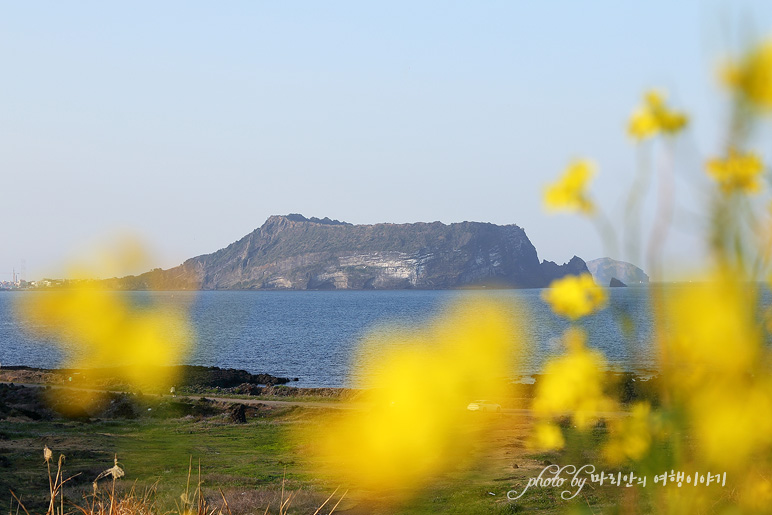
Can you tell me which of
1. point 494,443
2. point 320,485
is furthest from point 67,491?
→ point 494,443

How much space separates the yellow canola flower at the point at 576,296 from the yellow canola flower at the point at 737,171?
38cm

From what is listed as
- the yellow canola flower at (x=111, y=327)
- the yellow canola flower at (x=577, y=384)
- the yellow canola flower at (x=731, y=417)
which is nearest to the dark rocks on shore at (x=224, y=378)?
the yellow canola flower at (x=111, y=327)

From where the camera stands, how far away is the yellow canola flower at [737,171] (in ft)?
5.59

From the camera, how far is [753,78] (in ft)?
5.30

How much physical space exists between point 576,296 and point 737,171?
18.8 inches

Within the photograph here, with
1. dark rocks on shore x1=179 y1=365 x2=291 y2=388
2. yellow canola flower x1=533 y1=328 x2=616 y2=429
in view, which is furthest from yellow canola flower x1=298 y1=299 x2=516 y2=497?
dark rocks on shore x1=179 y1=365 x2=291 y2=388

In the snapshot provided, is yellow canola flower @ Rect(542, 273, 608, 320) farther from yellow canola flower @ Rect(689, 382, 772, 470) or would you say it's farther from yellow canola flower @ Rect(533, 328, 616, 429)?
yellow canola flower @ Rect(689, 382, 772, 470)

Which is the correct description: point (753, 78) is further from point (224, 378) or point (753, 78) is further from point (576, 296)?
point (224, 378)

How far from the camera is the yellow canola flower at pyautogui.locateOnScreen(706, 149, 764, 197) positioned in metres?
1.71

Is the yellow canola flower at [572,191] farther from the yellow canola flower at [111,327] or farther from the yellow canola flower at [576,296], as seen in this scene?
the yellow canola flower at [111,327]

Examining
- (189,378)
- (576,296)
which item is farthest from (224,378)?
(576,296)

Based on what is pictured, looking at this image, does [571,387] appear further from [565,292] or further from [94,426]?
[94,426]

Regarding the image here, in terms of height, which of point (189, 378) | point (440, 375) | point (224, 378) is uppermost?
point (440, 375)

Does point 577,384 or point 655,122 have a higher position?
point 655,122
